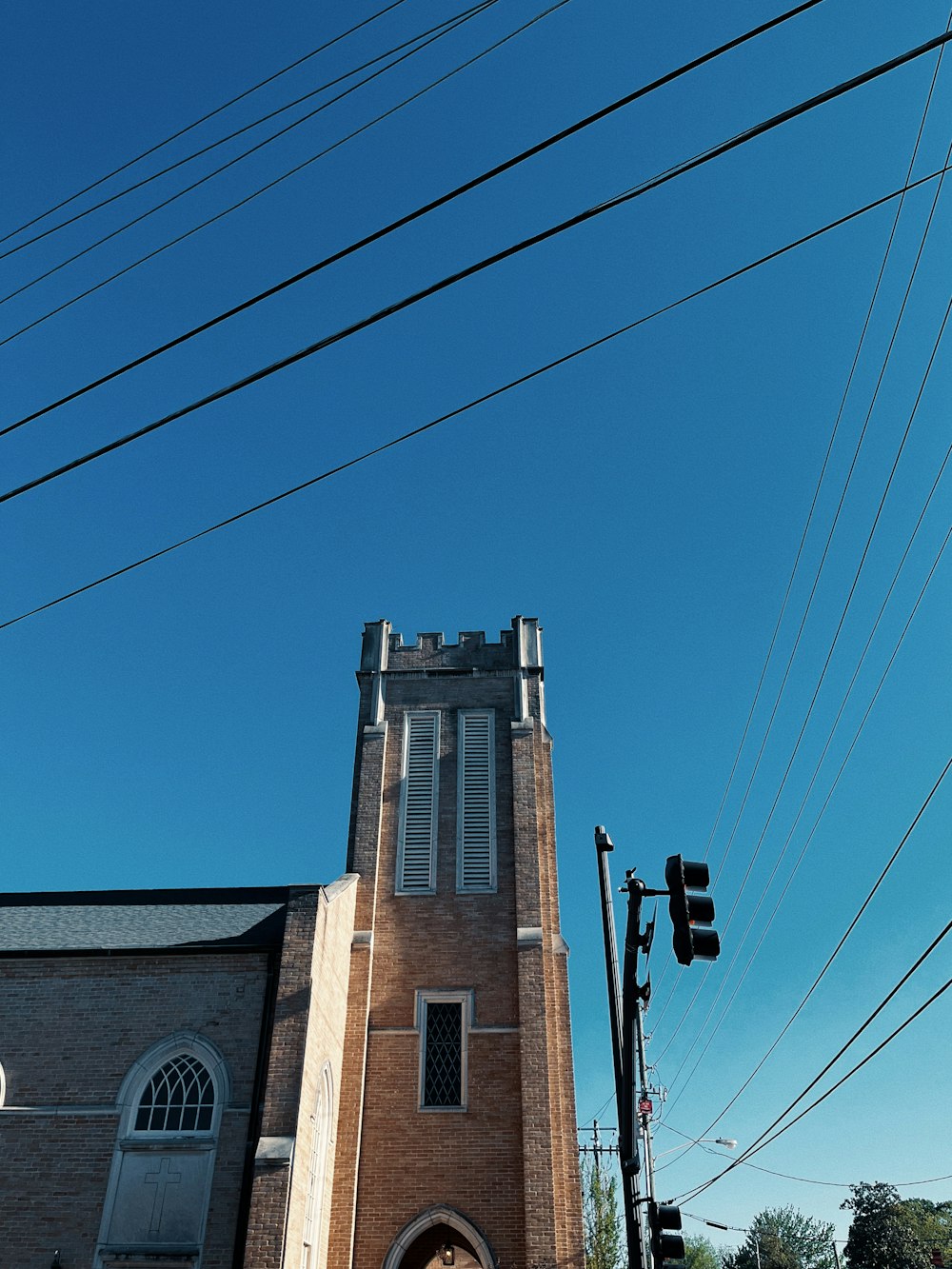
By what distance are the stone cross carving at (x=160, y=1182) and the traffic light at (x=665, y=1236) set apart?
8.50m

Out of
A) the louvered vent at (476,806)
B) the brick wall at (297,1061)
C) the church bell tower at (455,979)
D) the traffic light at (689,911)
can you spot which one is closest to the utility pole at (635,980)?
the traffic light at (689,911)

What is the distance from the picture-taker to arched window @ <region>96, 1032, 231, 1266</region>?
1585 cm

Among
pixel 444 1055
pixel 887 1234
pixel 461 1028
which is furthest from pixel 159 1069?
pixel 887 1234

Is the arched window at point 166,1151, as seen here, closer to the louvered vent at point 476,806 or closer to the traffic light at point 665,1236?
the louvered vent at point 476,806

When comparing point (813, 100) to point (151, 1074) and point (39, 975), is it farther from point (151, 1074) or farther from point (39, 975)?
point (39, 975)

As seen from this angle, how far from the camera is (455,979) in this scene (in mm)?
21531

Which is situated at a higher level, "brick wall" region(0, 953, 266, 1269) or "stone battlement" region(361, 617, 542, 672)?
"stone battlement" region(361, 617, 542, 672)

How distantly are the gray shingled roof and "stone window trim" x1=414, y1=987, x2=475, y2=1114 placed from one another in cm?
379

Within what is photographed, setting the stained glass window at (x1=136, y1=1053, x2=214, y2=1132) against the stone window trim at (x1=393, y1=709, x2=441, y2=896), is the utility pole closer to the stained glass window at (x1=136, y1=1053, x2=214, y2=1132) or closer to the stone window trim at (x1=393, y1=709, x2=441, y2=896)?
the stained glass window at (x1=136, y1=1053, x2=214, y2=1132)

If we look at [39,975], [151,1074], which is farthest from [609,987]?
[39,975]

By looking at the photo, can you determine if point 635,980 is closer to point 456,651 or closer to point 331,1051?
point 331,1051

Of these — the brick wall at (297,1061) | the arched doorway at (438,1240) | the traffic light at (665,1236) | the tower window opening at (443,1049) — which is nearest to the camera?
the traffic light at (665,1236)

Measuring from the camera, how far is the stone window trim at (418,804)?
23078mm

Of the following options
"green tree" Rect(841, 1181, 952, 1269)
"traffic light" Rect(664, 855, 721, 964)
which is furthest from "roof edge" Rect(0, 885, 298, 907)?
"green tree" Rect(841, 1181, 952, 1269)
